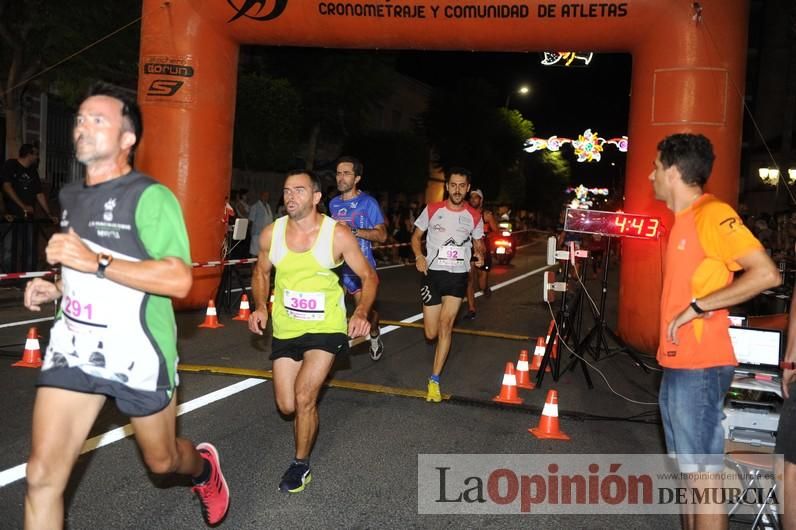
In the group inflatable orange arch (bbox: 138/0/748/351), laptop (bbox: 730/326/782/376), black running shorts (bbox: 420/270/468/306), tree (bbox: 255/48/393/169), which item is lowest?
laptop (bbox: 730/326/782/376)

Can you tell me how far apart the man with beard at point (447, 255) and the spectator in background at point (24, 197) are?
313 inches

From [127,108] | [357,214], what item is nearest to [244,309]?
[357,214]

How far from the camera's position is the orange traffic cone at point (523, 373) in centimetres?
783

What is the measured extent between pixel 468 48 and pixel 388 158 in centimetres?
2872

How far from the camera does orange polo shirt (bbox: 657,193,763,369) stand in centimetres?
339

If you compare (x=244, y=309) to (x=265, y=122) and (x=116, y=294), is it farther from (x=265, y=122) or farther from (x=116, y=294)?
(x=265, y=122)

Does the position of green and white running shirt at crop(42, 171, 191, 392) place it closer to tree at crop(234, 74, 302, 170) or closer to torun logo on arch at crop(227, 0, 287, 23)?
torun logo on arch at crop(227, 0, 287, 23)

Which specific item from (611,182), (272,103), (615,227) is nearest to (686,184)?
(615,227)

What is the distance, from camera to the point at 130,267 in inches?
Result: 123

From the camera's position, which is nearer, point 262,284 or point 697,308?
point 697,308

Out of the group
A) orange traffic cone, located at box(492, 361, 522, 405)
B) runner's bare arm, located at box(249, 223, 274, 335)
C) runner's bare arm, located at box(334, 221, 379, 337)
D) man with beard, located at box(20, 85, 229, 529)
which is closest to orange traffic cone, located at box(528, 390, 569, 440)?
orange traffic cone, located at box(492, 361, 522, 405)

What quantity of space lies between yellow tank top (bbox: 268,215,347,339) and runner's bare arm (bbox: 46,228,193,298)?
1.60m

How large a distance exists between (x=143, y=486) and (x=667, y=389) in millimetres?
3013

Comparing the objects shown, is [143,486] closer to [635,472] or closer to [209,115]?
[635,472]
